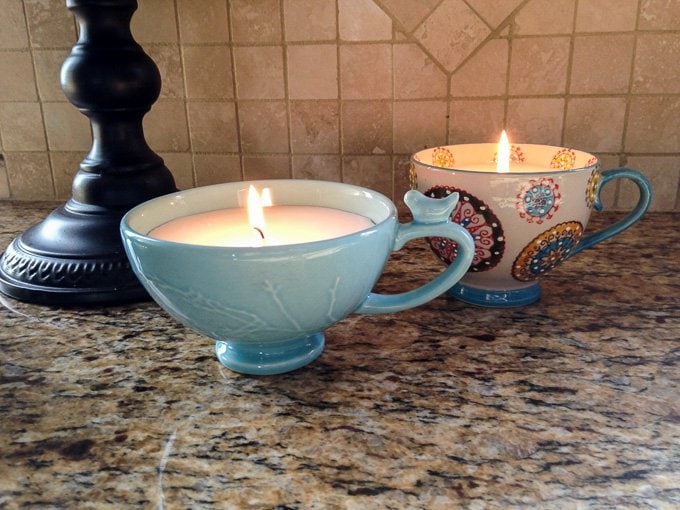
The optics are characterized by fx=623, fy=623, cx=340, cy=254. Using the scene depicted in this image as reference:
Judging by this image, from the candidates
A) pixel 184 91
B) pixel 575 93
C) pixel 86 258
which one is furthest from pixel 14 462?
pixel 575 93

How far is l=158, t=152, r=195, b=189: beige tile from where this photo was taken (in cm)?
79

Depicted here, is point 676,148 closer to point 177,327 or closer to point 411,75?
point 411,75

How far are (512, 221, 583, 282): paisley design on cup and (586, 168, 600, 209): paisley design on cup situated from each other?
19mm

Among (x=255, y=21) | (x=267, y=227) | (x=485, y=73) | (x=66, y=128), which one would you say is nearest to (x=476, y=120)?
(x=485, y=73)

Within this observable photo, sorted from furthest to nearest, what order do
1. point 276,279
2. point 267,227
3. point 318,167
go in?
point 318,167 < point 267,227 < point 276,279

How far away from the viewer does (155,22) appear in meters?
0.74

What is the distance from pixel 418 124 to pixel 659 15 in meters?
0.28

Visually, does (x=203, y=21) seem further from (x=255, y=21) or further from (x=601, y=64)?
(x=601, y=64)

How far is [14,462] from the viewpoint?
322mm

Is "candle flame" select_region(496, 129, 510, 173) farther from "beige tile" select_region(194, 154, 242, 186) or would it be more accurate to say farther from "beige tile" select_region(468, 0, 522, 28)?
"beige tile" select_region(194, 154, 242, 186)

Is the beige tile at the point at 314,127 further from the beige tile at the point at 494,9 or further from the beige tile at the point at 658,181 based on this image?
the beige tile at the point at 658,181

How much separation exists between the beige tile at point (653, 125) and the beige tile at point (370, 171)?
276mm

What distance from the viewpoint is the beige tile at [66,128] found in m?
0.79

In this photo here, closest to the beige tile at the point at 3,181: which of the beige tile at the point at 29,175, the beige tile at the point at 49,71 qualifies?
the beige tile at the point at 29,175
